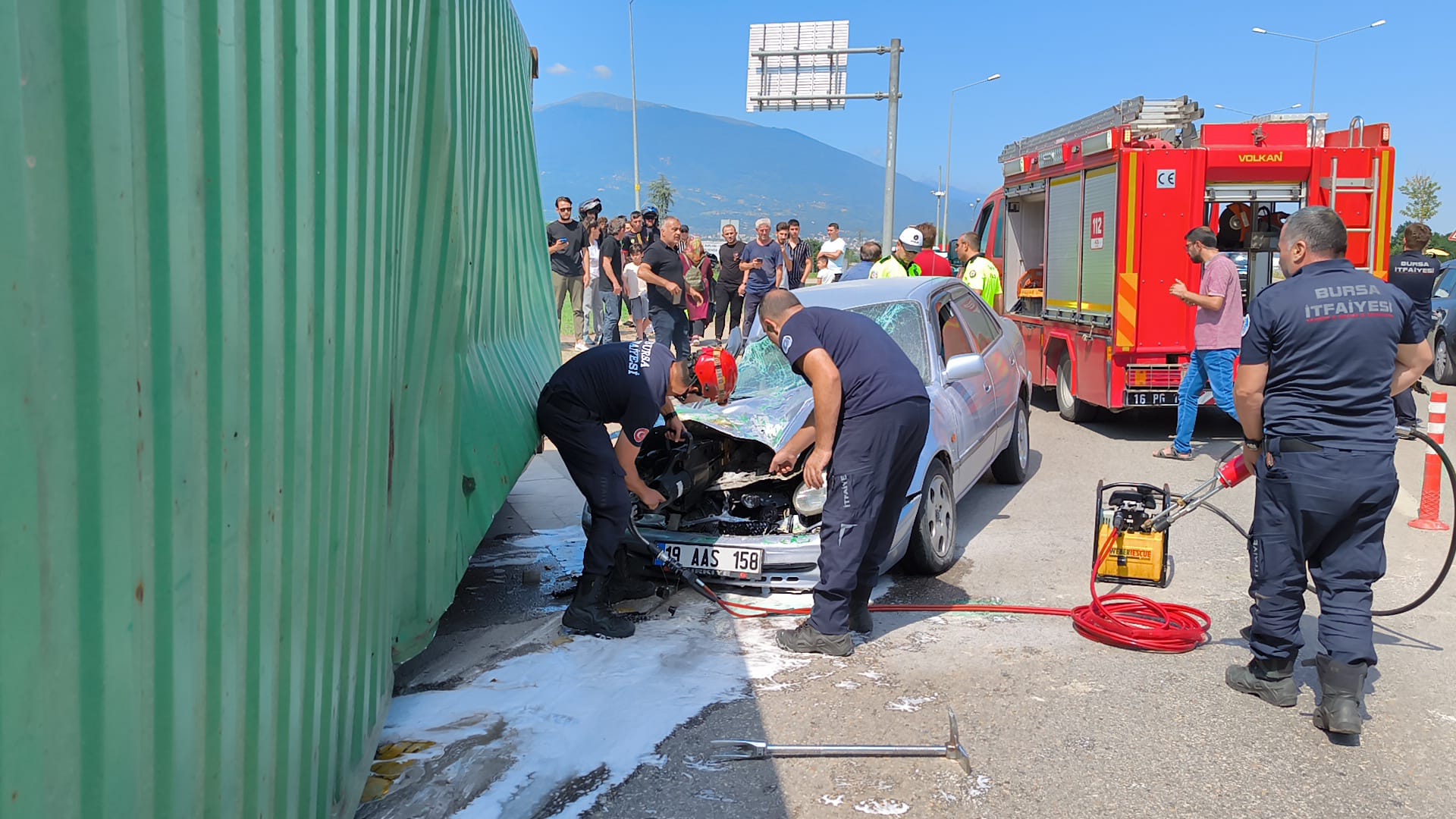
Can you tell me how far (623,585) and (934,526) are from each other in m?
1.73

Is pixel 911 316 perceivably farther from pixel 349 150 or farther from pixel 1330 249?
pixel 349 150

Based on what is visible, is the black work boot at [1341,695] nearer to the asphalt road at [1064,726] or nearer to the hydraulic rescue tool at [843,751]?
the asphalt road at [1064,726]

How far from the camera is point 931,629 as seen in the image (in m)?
5.20

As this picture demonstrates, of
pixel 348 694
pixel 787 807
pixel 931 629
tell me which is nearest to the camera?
pixel 348 694

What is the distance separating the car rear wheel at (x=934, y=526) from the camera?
576cm

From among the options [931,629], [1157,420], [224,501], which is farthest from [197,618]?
[1157,420]

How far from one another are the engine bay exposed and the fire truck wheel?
588 cm

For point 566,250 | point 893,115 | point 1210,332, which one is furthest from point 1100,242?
point 893,115

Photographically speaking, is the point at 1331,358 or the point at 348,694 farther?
the point at 1331,358

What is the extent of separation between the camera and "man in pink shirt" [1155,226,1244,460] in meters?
8.57

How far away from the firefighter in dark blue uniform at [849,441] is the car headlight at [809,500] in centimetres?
34

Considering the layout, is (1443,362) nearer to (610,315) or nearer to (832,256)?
(832,256)

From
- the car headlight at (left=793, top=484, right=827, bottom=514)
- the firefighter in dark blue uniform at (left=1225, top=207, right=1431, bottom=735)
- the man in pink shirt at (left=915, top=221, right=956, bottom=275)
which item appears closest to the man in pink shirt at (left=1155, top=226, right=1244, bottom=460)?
the man in pink shirt at (left=915, top=221, right=956, bottom=275)

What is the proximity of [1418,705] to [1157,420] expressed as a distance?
23.4ft
